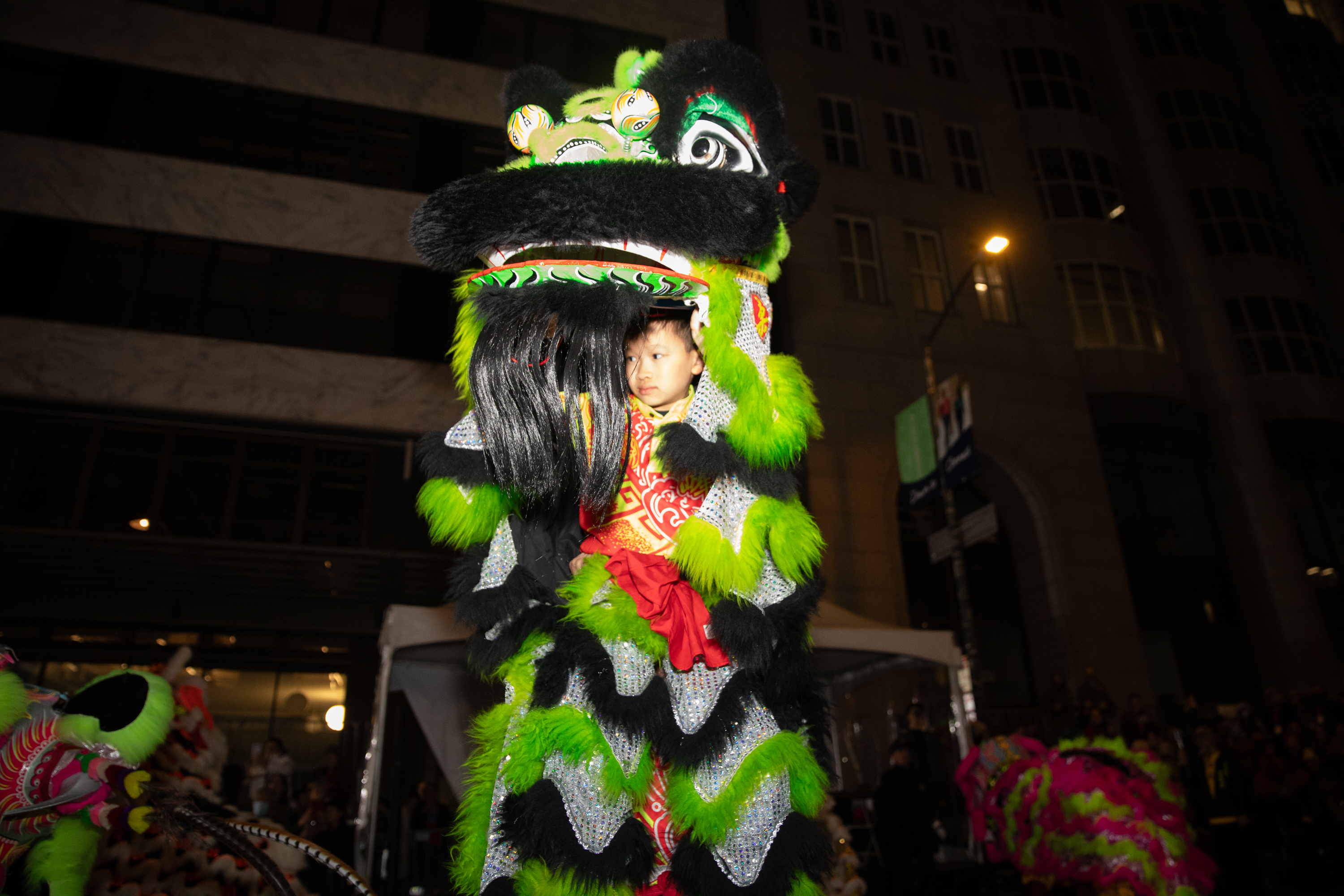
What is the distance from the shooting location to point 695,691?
2.00 m

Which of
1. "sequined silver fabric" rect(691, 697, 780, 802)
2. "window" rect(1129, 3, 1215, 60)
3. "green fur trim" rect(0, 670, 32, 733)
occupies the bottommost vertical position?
"sequined silver fabric" rect(691, 697, 780, 802)

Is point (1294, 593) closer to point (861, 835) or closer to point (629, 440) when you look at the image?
point (861, 835)

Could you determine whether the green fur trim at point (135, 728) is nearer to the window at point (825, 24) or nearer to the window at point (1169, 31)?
the window at point (825, 24)

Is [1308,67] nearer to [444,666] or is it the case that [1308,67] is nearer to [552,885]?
[444,666]

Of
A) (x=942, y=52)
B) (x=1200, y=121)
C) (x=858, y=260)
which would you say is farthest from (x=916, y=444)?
(x=1200, y=121)

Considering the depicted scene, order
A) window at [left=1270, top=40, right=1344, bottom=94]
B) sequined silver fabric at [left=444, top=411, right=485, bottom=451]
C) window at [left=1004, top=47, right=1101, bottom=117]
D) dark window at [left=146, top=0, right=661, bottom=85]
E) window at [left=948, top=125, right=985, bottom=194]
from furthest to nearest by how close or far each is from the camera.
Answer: window at [left=1270, top=40, right=1344, bottom=94], window at [left=1004, top=47, right=1101, bottom=117], window at [left=948, top=125, right=985, bottom=194], dark window at [left=146, top=0, right=661, bottom=85], sequined silver fabric at [left=444, top=411, right=485, bottom=451]

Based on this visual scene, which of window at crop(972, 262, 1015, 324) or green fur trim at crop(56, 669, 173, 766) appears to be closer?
green fur trim at crop(56, 669, 173, 766)

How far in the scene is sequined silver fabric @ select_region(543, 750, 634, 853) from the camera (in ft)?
5.93

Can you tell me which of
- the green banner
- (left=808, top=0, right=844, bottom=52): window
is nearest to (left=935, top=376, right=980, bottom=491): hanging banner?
the green banner

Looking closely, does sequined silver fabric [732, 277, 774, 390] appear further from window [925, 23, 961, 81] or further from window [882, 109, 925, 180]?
window [925, 23, 961, 81]

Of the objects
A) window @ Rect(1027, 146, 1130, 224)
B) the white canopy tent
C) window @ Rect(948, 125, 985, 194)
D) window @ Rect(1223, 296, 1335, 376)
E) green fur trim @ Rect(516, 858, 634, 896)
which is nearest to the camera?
green fur trim @ Rect(516, 858, 634, 896)

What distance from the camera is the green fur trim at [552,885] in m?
1.74

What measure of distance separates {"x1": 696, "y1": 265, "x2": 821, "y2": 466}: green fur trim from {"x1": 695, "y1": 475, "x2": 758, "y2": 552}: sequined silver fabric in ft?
0.26

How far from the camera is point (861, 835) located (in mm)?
8289
